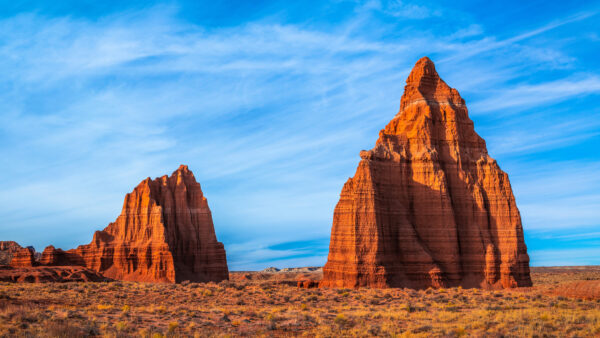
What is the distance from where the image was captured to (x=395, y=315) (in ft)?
102

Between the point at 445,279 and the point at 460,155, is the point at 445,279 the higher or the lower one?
the lower one

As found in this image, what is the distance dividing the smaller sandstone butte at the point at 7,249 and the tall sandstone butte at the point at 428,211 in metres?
75.5

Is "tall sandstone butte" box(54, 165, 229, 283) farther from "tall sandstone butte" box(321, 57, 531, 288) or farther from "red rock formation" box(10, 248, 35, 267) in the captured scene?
"tall sandstone butte" box(321, 57, 531, 288)

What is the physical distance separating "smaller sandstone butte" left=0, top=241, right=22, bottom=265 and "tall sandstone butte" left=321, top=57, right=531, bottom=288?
75.5m

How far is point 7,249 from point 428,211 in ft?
327

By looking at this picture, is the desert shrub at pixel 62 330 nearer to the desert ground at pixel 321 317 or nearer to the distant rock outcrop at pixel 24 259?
the desert ground at pixel 321 317

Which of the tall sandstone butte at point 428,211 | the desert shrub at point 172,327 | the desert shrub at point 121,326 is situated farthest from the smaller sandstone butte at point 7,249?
the desert shrub at point 172,327

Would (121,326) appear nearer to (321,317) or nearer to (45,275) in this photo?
(321,317)

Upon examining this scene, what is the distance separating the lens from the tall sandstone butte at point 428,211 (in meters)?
55.6

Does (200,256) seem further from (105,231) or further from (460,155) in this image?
(460,155)

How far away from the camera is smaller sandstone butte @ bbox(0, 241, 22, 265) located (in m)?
101

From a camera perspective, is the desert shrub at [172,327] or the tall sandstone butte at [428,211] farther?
the tall sandstone butte at [428,211]

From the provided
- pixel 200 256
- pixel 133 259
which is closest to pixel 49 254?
pixel 133 259

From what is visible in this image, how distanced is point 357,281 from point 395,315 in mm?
22778
